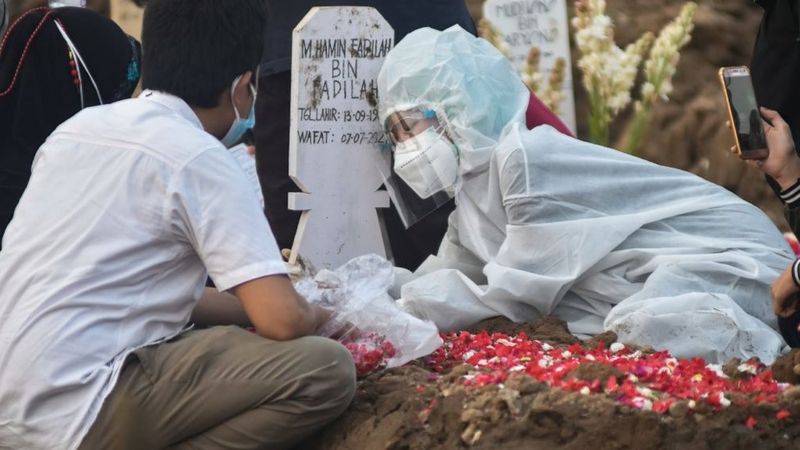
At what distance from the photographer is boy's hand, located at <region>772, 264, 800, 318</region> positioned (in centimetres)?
364

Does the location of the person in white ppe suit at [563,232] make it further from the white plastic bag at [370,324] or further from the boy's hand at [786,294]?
the white plastic bag at [370,324]

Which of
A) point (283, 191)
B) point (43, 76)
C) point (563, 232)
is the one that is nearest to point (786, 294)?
point (563, 232)

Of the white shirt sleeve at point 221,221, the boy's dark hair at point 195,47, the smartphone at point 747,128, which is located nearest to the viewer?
the white shirt sleeve at point 221,221

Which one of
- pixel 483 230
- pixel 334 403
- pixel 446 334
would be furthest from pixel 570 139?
pixel 334 403

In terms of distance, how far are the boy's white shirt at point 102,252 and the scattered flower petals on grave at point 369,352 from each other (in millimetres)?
602

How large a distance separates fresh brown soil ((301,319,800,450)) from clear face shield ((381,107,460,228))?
1298mm

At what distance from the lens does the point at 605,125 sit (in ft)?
22.1

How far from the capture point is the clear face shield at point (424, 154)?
188 inches

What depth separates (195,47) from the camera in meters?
3.43

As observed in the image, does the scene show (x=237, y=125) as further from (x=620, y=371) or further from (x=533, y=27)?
(x=533, y=27)

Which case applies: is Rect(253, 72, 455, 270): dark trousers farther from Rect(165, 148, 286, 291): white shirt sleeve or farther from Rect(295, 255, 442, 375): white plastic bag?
Rect(165, 148, 286, 291): white shirt sleeve

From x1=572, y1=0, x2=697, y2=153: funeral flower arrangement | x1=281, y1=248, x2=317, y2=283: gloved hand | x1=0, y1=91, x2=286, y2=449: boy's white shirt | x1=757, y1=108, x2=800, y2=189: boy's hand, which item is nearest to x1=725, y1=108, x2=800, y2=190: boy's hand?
x1=757, y1=108, x2=800, y2=189: boy's hand

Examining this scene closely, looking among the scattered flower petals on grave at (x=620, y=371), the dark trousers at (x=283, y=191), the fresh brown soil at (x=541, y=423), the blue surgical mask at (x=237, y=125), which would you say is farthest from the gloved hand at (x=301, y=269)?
the fresh brown soil at (x=541, y=423)

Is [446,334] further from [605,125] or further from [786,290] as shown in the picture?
[605,125]
